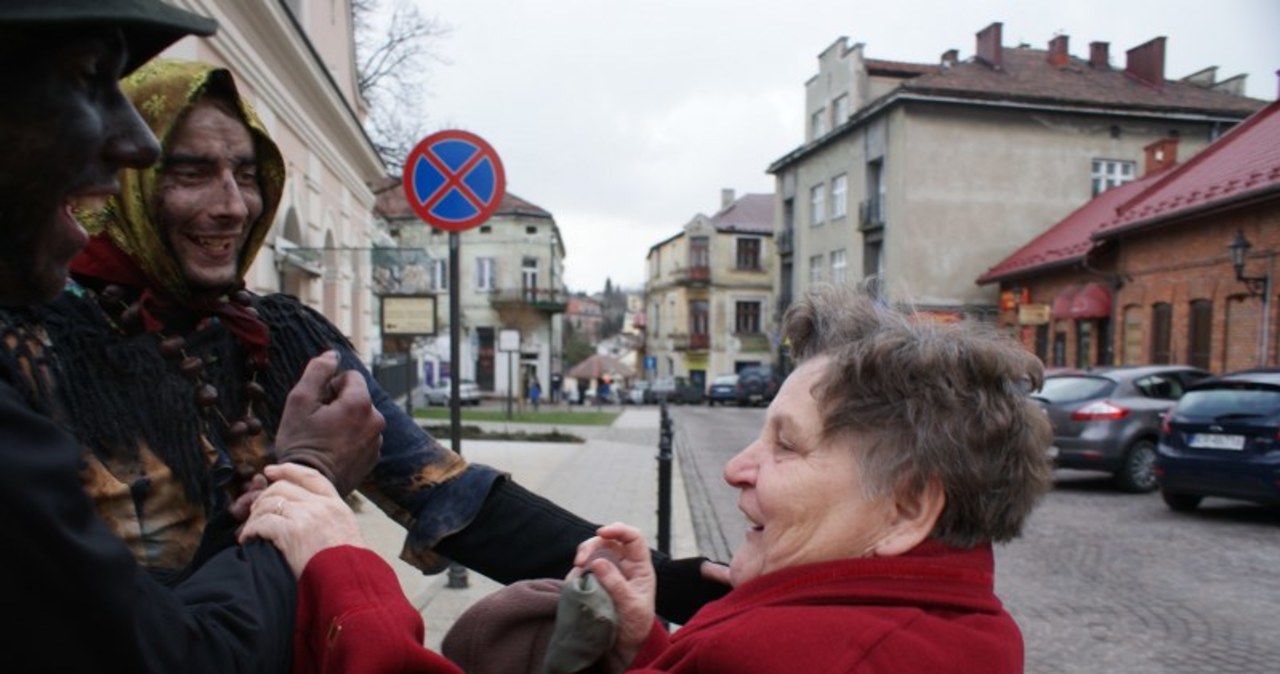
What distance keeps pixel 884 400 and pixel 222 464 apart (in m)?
0.98

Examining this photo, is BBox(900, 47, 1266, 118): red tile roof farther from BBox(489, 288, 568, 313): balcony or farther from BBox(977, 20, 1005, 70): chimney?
BBox(489, 288, 568, 313): balcony

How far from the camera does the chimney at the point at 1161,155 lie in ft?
86.3

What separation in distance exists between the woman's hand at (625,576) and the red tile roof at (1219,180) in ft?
58.8

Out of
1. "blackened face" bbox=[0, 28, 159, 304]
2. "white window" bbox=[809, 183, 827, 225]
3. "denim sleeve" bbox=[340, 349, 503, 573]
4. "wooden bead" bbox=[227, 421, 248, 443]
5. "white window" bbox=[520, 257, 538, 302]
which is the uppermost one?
"white window" bbox=[809, 183, 827, 225]

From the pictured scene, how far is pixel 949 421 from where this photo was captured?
135 cm

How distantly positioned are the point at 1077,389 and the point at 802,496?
11.5 metres

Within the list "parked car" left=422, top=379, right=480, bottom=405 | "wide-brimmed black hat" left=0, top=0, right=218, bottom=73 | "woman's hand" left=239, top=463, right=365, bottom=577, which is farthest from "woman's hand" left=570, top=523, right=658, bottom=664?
"parked car" left=422, top=379, right=480, bottom=405

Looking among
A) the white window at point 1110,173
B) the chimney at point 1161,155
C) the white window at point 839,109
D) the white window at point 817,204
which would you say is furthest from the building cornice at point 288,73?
the white window at point 817,204

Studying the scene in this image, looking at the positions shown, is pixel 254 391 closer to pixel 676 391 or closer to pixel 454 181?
pixel 454 181

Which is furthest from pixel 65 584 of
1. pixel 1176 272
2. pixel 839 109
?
pixel 839 109

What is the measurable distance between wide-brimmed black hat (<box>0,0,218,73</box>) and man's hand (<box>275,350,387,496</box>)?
1.49 ft

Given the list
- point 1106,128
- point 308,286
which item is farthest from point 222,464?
point 1106,128

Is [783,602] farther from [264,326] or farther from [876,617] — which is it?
[264,326]

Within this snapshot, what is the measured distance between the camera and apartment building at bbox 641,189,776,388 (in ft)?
182
